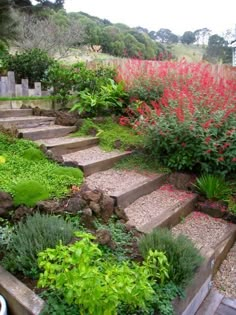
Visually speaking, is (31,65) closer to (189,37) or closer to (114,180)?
(114,180)

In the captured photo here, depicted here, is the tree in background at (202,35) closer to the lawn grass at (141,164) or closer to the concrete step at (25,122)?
the concrete step at (25,122)

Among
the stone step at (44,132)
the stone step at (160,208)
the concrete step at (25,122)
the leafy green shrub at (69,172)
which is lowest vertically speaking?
the stone step at (160,208)

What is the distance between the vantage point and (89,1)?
1434 cm

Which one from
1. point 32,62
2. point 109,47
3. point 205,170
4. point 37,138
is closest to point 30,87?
point 32,62

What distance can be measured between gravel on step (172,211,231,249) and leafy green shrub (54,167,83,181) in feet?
3.69

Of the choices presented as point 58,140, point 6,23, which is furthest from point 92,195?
point 6,23

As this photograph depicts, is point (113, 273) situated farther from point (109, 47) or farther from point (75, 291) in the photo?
point (109, 47)

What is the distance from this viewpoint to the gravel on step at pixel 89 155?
3.52 meters

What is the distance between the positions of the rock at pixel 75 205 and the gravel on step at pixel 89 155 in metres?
0.98

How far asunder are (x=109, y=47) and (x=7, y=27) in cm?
621

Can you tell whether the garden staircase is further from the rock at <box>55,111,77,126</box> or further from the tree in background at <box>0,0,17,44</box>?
the tree in background at <box>0,0,17,44</box>

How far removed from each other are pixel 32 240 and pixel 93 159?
6.03 ft

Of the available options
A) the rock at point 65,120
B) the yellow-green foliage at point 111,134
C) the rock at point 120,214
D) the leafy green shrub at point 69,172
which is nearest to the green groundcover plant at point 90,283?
the rock at point 120,214

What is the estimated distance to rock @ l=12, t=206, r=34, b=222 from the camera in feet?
7.14
